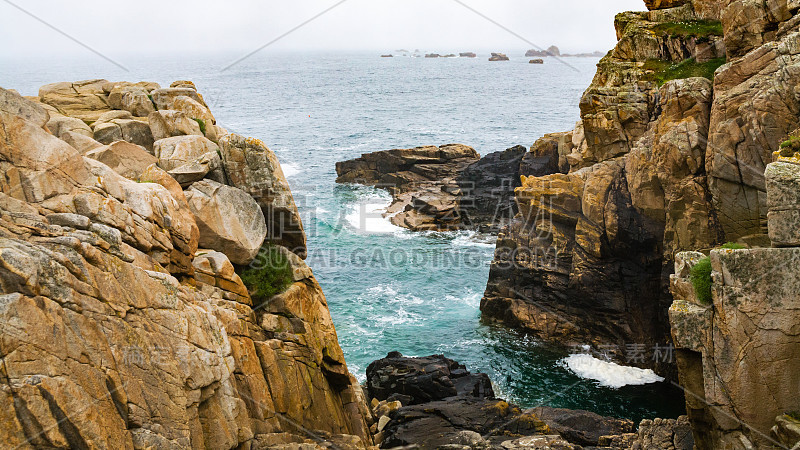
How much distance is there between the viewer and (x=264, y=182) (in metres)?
21.9

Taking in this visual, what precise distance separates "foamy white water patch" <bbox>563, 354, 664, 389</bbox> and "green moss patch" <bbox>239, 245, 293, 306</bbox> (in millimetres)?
21432

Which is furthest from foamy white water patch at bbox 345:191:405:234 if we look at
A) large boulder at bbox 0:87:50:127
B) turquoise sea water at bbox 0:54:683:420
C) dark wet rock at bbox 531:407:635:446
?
large boulder at bbox 0:87:50:127

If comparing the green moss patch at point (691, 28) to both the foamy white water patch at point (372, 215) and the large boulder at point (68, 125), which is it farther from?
the large boulder at point (68, 125)

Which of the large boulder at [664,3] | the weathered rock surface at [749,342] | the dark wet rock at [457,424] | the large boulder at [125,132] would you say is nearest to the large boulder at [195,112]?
the large boulder at [125,132]

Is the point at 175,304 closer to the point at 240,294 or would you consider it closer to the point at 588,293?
the point at 240,294

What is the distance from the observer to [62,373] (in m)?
11.3

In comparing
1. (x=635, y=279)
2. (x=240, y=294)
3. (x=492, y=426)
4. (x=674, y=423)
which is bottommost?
(x=492, y=426)

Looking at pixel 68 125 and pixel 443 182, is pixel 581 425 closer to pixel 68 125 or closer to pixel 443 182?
pixel 68 125

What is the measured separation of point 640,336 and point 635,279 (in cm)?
342

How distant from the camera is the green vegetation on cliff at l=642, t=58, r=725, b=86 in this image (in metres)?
32.7

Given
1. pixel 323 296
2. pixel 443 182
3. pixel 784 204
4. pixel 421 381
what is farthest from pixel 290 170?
pixel 784 204

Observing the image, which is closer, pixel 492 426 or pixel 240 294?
pixel 240 294

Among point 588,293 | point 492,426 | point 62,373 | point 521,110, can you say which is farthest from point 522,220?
point 521,110

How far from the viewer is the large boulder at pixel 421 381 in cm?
3123
